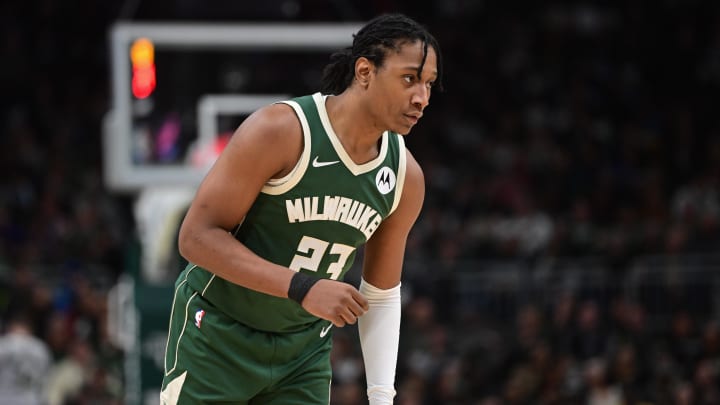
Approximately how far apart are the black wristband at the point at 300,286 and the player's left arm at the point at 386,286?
681 mm

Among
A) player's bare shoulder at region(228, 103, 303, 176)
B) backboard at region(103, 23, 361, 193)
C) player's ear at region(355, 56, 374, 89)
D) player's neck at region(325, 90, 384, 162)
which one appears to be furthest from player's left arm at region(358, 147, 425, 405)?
backboard at region(103, 23, 361, 193)

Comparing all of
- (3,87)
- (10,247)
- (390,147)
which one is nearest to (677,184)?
(10,247)

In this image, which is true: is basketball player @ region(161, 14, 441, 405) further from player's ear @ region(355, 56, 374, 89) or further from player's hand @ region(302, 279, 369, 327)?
player's hand @ region(302, 279, 369, 327)

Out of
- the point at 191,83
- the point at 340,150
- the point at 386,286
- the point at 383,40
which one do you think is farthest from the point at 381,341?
the point at 191,83

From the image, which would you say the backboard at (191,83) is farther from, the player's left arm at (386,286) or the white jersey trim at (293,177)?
the white jersey trim at (293,177)

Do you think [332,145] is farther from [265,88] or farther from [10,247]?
[10,247]

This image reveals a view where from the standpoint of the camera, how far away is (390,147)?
14.0 feet

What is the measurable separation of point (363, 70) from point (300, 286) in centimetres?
81

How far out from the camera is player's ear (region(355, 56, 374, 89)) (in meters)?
4.05

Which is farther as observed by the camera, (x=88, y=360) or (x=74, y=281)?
(x=74, y=281)

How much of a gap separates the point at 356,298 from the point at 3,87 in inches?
613

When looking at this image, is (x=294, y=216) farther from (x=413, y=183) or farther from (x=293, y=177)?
(x=413, y=183)

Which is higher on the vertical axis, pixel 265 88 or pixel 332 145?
pixel 332 145

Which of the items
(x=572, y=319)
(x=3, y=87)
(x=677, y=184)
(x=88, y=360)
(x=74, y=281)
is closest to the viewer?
(x=572, y=319)
